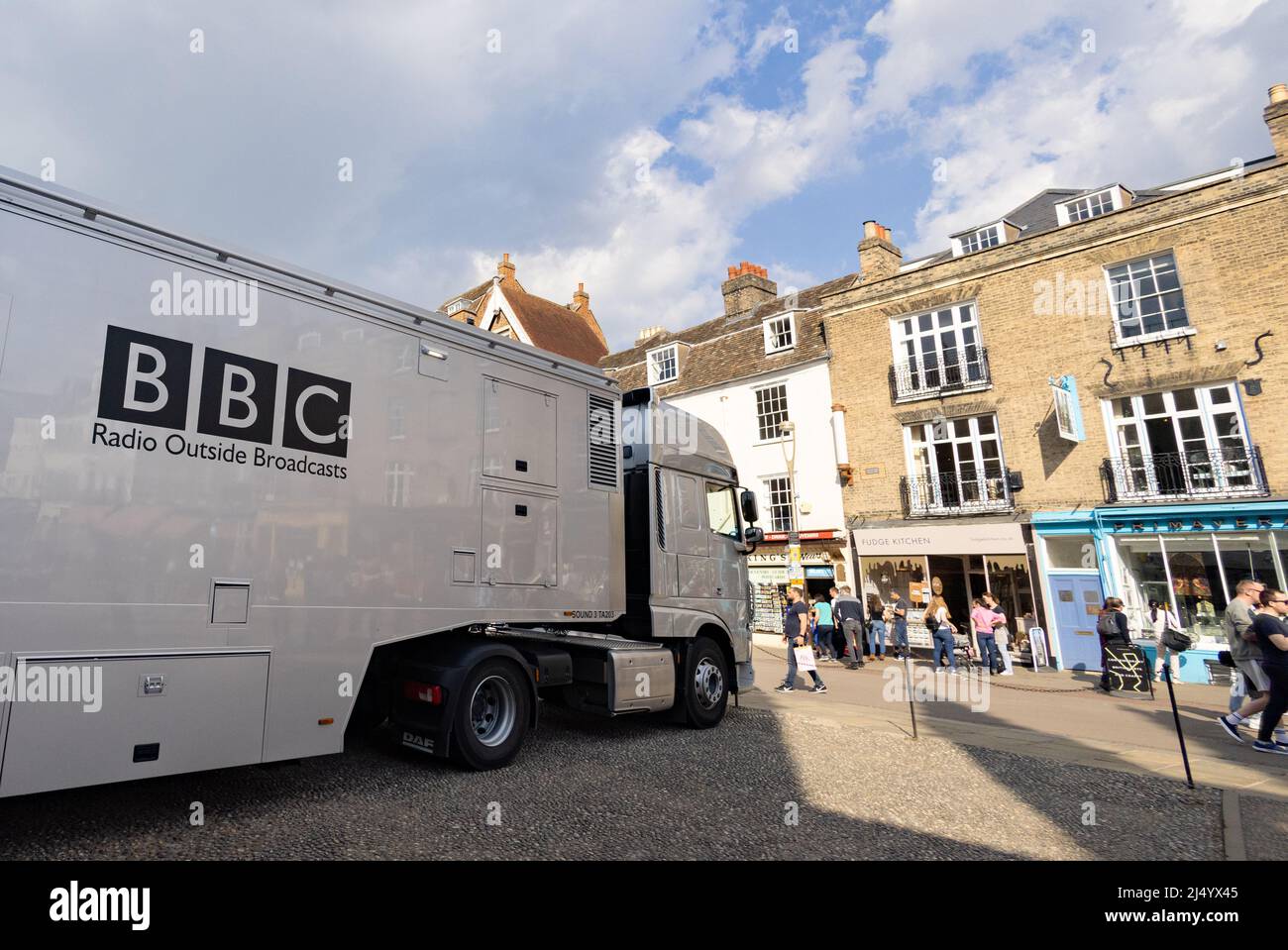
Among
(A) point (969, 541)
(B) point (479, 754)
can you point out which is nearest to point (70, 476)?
(B) point (479, 754)

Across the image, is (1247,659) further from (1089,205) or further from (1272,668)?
(1089,205)

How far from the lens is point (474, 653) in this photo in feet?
18.8

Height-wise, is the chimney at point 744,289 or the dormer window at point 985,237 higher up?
the chimney at point 744,289

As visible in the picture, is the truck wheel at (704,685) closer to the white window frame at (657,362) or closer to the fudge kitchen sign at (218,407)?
the fudge kitchen sign at (218,407)

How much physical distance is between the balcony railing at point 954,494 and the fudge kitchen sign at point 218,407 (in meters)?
17.2

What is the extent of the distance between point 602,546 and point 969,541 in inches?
555

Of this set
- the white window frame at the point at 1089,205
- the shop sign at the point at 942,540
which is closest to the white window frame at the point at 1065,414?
the shop sign at the point at 942,540

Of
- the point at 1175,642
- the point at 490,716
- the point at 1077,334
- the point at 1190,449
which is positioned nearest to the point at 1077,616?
the point at 1190,449

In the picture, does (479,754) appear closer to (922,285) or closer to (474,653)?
(474,653)

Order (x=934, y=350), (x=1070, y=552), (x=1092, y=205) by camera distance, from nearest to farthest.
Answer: (x=1070, y=552)
(x=1092, y=205)
(x=934, y=350)

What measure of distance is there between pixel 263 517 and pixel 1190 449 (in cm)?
1863

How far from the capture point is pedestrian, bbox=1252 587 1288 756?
23.4 feet

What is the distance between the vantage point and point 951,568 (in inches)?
736

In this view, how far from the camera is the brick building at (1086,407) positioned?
585 inches
